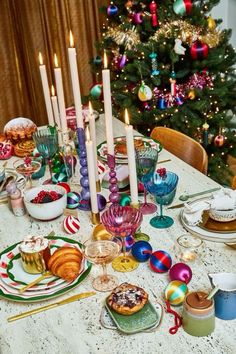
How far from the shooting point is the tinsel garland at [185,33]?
270 cm

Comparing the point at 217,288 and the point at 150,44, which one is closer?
the point at 217,288

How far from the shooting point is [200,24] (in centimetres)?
274

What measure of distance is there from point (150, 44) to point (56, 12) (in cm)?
97

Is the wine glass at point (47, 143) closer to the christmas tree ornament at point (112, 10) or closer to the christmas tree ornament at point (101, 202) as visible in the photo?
the christmas tree ornament at point (101, 202)

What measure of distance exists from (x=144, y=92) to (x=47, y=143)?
1.11 metres

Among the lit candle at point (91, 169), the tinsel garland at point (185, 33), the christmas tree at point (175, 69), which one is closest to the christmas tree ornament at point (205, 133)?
the christmas tree at point (175, 69)

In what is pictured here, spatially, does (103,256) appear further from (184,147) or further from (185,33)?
(185,33)

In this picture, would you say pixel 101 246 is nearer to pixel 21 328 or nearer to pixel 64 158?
pixel 21 328

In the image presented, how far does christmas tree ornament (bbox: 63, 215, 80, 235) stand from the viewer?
1.38 metres

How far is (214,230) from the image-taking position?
130 cm

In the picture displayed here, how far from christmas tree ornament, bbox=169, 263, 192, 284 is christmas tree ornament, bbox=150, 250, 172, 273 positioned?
3 centimetres

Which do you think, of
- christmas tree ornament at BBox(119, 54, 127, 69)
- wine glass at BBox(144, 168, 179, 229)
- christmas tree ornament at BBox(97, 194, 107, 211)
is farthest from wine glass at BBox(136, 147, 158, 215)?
christmas tree ornament at BBox(119, 54, 127, 69)

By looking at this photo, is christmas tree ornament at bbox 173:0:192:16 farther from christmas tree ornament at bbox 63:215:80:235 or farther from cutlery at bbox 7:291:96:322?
cutlery at bbox 7:291:96:322

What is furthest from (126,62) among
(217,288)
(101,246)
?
(217,288)
